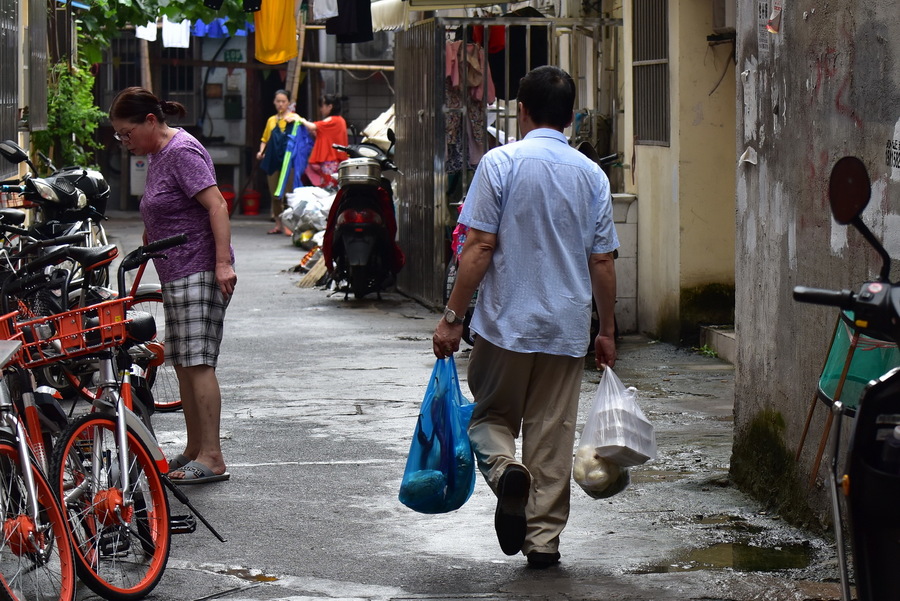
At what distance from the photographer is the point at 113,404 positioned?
15.8 feet

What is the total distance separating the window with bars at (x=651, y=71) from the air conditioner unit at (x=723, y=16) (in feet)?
1.80

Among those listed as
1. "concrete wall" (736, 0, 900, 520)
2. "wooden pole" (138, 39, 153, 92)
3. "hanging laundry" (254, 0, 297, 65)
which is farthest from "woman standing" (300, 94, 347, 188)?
"concrete wall" (736, 0, 900, 520)

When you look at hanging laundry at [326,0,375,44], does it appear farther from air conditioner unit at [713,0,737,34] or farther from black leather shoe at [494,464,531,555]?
black leather shoe at [494,464,531,555]

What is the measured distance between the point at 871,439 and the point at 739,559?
2.21 metres

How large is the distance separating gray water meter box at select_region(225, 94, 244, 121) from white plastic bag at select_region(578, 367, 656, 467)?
70.6 feet

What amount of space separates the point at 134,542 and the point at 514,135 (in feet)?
33.3

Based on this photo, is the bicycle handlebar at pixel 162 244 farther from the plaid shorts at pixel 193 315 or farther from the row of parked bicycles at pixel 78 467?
the plaid shorts at pixel 193 315

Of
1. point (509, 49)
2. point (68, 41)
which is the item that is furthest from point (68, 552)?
point (68, 41)

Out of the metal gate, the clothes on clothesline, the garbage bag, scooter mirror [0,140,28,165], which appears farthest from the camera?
the garbage bag

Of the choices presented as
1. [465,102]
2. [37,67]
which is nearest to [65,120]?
[37,67]

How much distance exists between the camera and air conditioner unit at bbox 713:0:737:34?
9891 millimetres

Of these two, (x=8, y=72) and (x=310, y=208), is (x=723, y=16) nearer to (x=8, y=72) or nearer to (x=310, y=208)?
(x=8, y=72)

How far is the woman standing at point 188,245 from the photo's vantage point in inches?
251

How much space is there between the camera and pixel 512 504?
4.96 meters
